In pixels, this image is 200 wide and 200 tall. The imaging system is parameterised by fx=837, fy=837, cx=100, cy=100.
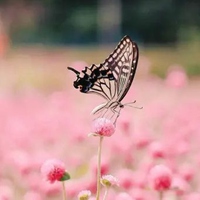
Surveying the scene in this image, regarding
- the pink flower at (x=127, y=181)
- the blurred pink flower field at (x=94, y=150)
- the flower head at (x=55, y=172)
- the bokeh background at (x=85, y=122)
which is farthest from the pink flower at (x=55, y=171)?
the pink flower at (x=127, y=181)

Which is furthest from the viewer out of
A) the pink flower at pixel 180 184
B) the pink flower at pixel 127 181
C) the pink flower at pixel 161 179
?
the pink flower at pixel 127 181

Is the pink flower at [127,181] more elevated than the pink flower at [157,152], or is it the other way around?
the pink flower at [157,152]

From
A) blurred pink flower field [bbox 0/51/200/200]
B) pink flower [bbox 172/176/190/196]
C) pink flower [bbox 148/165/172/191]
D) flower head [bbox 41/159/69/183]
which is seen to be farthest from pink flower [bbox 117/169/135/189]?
flower head [bbox 41/159/69/183]

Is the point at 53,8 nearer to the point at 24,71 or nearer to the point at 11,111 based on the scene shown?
the point at 24,71

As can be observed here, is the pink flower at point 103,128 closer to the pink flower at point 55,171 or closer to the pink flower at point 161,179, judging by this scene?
the pink flower at point 55,171

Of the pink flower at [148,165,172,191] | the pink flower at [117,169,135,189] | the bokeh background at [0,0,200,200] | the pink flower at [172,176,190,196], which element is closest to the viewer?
the pink flower at [148,165,172,191]

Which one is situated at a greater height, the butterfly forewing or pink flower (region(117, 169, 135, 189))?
the butterfly forewing

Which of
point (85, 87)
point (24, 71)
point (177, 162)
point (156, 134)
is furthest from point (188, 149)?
point (24, 71)

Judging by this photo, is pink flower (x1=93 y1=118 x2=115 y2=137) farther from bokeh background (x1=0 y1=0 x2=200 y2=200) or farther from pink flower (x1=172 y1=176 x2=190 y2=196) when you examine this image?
bokeh background (x1=0 y1=0 x2=200 y2=200)
